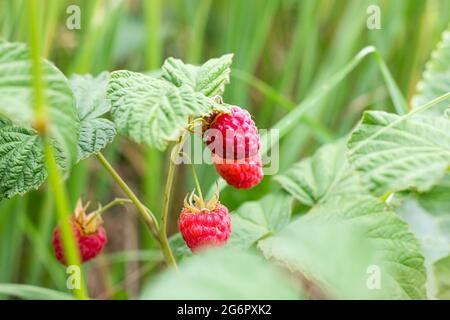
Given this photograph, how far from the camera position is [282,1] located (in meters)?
1.83

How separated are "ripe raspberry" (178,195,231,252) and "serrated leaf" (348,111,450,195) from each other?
0.14 metres

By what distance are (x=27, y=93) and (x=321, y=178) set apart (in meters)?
0.47

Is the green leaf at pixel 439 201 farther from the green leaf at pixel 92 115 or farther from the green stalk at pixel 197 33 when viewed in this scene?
the green stalk at pixel 197 33

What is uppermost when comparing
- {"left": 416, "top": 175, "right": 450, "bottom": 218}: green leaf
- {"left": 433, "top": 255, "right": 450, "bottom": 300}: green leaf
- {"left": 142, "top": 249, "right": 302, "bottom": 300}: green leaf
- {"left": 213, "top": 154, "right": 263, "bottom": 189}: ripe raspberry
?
{"left": 416, "top": 175, "right": 450, "bottom": 218}: green leaf

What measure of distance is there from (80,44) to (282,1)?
1.91 feet

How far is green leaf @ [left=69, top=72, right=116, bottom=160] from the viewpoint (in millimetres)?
672

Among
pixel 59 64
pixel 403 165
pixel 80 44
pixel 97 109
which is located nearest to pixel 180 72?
pixel 97 109

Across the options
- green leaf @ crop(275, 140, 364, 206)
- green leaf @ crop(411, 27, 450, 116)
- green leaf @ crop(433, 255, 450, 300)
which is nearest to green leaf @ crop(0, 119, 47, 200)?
green leaf @ crop(275, 140, 364, 206)

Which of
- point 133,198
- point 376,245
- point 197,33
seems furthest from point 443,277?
point 197,33

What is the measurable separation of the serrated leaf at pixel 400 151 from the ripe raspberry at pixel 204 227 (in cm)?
14

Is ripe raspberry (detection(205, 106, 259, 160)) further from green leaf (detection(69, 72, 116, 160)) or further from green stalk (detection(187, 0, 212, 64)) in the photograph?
green stalk (detection(187, 0, 212, 64))

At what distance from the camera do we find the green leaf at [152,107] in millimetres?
555

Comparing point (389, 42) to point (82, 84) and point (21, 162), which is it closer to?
point (82, 84)

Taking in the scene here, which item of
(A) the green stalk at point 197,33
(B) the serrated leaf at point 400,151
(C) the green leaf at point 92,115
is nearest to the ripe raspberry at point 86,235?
(C) the green leaf at point 92,115
